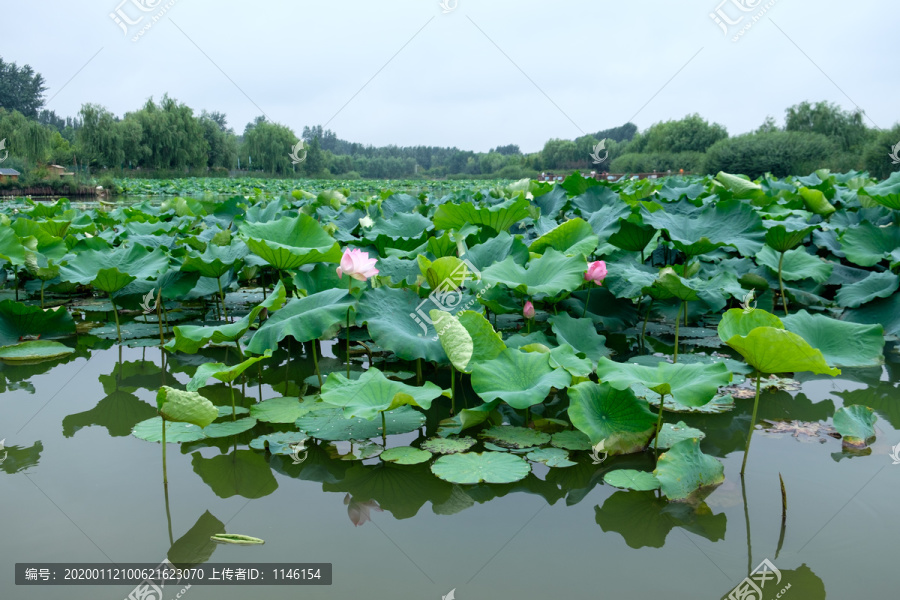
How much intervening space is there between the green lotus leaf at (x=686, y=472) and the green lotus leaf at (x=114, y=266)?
2.16m

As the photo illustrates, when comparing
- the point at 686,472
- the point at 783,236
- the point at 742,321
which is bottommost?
the point at 686,472

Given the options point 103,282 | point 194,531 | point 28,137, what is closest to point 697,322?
point 194,531

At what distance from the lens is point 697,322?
9.89 ft

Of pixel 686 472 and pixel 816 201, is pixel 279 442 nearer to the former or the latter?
pixel 686 472

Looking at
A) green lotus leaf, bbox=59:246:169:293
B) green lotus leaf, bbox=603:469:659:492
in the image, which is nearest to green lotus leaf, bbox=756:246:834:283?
green lotus leaf, bbox=603:469:659:492

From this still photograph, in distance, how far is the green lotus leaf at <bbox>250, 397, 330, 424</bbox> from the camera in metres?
1.82

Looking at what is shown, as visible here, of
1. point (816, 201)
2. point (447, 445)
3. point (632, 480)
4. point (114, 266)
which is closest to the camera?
point (632, 480)

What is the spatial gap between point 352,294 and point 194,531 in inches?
34.0

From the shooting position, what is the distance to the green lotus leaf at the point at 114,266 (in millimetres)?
2488

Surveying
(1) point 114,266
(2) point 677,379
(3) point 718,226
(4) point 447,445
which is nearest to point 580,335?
(2) point 677,379

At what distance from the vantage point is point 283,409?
189 centimetres

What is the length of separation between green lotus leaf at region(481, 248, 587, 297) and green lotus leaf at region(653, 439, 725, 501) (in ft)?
2.01

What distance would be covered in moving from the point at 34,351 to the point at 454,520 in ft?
7.23

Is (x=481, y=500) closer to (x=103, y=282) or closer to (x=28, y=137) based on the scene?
(x=103, y=282)
